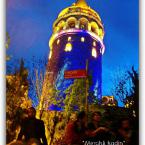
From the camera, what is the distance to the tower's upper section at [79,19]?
67.9 inches

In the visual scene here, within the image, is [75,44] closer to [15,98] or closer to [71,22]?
[71,22]

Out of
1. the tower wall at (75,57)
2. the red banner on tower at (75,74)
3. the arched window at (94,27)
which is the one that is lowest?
the red banner on tower at (75,74)

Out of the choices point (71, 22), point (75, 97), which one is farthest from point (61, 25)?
point (75, 97)

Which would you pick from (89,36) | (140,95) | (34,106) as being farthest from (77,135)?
(89,36)

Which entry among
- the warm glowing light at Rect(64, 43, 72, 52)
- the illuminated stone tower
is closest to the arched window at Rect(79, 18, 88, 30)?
the illuminated stone tower

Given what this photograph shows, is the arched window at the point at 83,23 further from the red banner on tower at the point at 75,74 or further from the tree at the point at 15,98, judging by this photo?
the tree at the point at 15,98

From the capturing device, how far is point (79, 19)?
5.69 feet

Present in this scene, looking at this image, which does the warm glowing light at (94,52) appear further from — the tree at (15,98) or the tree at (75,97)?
the tree at (15,98)

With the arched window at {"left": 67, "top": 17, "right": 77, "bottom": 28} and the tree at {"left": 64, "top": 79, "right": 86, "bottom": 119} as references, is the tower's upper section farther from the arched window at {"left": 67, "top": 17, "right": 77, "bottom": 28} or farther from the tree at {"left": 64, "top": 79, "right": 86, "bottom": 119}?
the tree at {"left": 64, "top": 79, "right": 86, "bottom": 119}

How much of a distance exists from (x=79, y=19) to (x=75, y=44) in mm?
131

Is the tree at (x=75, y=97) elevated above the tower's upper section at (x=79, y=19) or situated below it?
below

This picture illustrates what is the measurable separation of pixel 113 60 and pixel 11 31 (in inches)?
21.1

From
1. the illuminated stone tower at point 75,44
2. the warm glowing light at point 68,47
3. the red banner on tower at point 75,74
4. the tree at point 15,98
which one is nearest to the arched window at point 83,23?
the illuminated stone tower at point 75,44

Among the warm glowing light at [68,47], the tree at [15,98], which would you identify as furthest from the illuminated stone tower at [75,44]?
the tree at [15,98]
